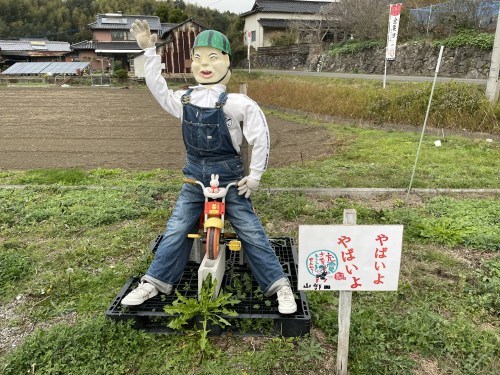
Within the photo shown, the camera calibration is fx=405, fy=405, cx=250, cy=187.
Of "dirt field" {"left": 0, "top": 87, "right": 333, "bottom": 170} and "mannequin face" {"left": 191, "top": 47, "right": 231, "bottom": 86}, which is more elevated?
"mannequin face" {"left": 191, "top": 47, "right": 231, "bottom": 86}

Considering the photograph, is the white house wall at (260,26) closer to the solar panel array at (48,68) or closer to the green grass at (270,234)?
the solar panel array at (48,68)

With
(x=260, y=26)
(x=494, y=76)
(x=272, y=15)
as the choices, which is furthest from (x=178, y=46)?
(x=494, y=76)

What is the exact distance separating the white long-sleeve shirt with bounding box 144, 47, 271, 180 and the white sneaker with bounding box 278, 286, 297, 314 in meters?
0.73

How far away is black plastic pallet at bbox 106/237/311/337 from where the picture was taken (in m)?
2.38

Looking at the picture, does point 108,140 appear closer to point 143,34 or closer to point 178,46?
point 143,34

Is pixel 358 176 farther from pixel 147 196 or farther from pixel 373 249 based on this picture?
pixel 373 249

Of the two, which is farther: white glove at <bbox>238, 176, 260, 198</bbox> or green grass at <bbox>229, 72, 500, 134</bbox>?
green grass at <bbox>229, 72, 500, 134</bbox>

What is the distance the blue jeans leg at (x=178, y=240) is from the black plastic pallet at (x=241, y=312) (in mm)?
164

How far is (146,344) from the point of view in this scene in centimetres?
232

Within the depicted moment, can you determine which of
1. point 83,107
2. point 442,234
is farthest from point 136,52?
point 442,234

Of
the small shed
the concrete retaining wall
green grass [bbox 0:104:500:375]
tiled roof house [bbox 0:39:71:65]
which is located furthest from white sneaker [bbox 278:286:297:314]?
tiled roof house [bbox 0:39:71:65]

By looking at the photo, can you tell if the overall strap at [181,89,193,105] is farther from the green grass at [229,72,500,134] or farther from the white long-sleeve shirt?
the green grass at [229,72,500,134]

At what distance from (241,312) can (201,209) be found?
718mm

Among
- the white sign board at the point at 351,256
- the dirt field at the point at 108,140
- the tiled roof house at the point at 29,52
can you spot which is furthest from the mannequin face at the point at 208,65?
the tiled roof house at the point at 29,52
